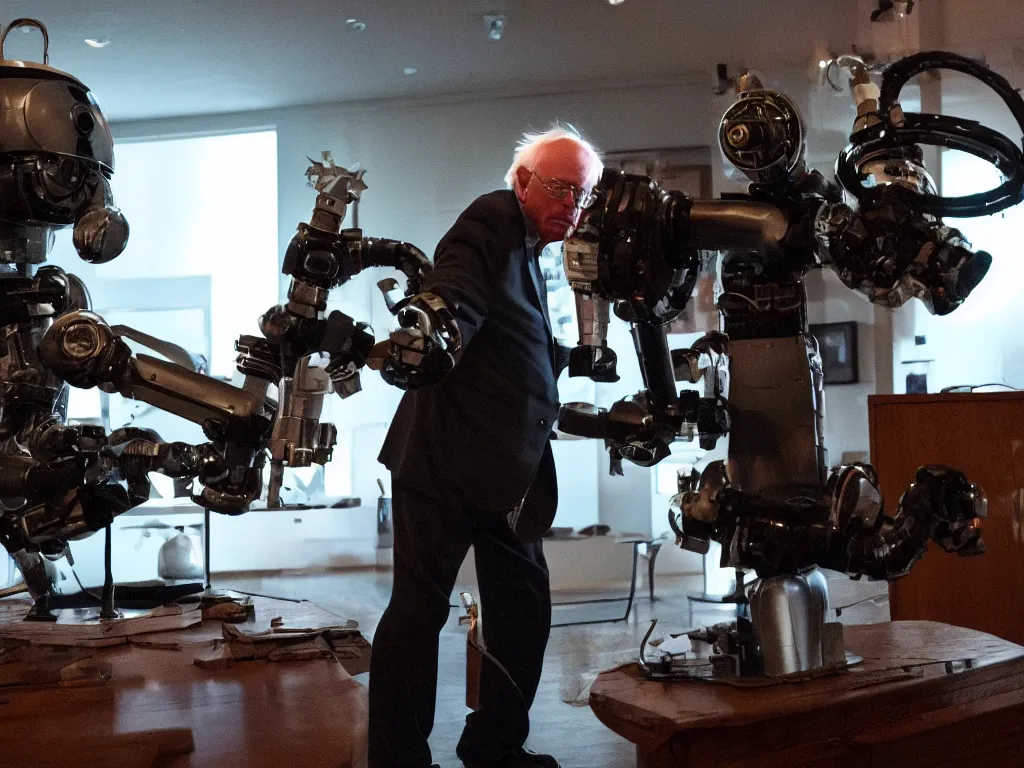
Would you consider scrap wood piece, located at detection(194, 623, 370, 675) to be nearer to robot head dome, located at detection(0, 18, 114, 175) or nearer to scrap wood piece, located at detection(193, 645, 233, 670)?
scrap wood piece, located at detection(193, 645, 233, 670)

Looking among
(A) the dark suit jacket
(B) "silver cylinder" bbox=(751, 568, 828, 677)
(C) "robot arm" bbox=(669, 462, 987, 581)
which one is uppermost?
(A) the dark suit jacket

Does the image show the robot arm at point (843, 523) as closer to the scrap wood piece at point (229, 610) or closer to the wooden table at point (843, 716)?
the wooden table at point (843, 716)

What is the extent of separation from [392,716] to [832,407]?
13.9 ft

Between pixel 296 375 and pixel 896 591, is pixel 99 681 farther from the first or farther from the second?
pixel 896 591

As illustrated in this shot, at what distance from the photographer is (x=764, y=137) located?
202 centimetres

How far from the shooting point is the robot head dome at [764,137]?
6.64 ft

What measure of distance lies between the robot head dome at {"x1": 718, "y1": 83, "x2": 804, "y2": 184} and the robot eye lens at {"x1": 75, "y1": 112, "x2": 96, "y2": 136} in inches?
66.2

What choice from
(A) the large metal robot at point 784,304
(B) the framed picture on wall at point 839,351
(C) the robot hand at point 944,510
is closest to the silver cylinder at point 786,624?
(A) the large metal robot at point 784,304

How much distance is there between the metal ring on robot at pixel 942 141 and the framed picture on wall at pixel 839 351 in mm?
3976

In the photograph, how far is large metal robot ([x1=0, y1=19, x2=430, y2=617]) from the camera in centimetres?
220

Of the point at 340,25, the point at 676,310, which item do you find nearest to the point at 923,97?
the point at 340,25

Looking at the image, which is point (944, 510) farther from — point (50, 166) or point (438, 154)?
point (438, 154)

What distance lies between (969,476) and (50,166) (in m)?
2.59

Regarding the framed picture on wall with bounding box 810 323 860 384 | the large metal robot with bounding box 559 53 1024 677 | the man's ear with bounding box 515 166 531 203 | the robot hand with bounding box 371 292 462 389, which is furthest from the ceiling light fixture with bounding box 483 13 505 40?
the robot hand with bounding box 371 292 462 389
